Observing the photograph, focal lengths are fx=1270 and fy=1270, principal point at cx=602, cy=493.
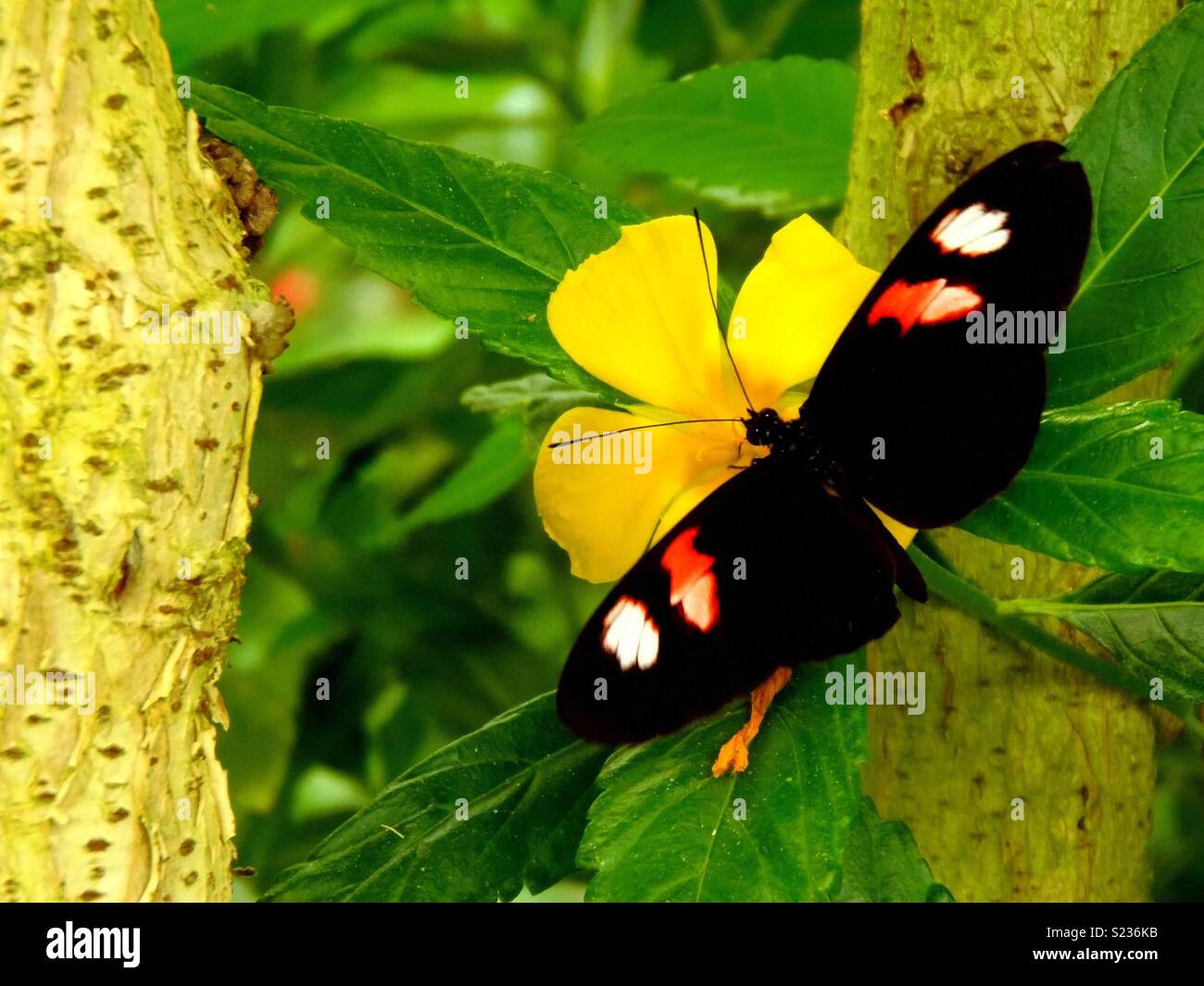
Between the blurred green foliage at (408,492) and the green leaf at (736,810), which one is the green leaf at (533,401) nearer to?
the green leaf at (736,810)

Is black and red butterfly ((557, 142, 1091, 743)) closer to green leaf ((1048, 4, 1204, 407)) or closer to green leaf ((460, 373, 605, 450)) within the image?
green leaf ((1048, 4, 1204, 407))

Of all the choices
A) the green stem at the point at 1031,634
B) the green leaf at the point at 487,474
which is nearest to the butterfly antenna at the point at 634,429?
the green stem at the point at 1031,634

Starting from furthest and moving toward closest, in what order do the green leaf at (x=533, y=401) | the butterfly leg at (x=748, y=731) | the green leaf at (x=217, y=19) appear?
the green leaf at (x=217, y=19), the green leaf at (x=533, y=401), the butterfly leg at (x=748, y=731)

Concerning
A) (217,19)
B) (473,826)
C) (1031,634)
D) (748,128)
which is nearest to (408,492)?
(217,19)

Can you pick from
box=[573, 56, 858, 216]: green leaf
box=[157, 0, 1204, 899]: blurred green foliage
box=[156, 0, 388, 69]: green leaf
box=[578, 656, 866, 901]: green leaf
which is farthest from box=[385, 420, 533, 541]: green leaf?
box=[578, 656, 866, 901]: green leaf

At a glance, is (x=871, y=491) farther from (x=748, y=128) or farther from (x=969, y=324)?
(x=748, y=128)
